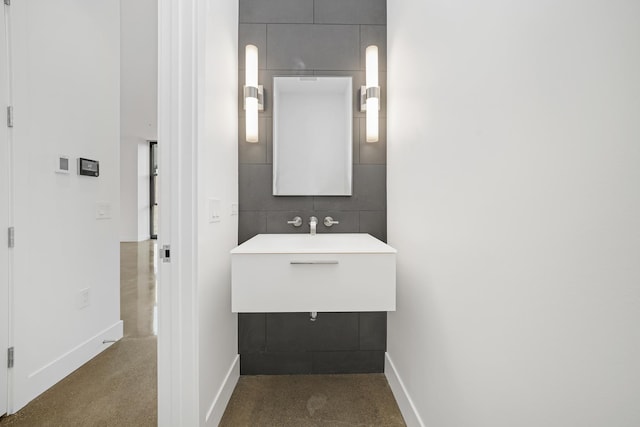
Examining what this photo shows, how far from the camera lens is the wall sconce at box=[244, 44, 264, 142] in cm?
176

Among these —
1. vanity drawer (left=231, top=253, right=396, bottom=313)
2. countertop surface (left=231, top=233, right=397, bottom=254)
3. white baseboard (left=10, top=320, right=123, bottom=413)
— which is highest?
countertop surface (left=231, top=233, right=397, bottom=254)

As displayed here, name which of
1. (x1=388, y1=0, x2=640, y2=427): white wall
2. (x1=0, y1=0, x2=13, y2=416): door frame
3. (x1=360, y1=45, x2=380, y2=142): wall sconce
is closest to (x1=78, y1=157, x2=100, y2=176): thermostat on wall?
(x1=0, y1=0, x2=13, y2=416): door frame

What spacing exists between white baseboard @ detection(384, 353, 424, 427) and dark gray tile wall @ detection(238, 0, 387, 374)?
0.32ft

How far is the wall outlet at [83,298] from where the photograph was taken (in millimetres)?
1972

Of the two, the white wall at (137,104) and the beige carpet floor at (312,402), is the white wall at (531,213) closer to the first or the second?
the beige carpet floor at (312,402)

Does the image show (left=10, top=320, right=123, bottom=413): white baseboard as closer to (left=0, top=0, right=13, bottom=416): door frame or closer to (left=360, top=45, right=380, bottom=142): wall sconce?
(left=0, top=0, right=13, bottom=416): door frame

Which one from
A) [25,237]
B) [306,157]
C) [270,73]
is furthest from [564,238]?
[25,237]

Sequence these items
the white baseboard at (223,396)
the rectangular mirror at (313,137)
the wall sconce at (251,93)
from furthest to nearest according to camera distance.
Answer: the rectangular mirror at (313,137) < the wall sconce at (251,93) < the white baseboard at (223,396)

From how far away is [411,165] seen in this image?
1453 millimetres

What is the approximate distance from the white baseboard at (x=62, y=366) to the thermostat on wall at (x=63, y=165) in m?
1.12

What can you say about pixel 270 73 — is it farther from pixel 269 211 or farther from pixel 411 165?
pixel 411 165

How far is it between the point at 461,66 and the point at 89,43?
2459 mm

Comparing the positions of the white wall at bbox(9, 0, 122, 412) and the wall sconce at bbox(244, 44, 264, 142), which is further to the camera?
the wall sconce at bbox(244, 44, 264, 142)

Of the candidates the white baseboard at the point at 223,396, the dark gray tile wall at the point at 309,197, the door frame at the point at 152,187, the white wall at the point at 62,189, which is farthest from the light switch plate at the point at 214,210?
the door frame at the point at 152,187
